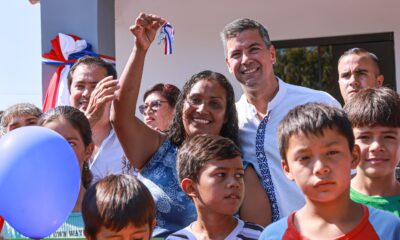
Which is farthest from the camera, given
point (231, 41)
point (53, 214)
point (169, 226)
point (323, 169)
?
point (231, 41)

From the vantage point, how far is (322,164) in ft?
7.06

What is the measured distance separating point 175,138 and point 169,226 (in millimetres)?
411

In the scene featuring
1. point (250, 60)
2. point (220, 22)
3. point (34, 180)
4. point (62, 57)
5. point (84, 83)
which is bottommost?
point (34, 180)

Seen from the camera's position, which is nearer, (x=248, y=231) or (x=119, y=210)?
(x=119, y=210)

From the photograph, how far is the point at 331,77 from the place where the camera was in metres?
7.06

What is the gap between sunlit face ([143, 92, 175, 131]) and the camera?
4.72 m

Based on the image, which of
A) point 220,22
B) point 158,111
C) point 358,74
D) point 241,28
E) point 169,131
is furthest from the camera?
point 220,22

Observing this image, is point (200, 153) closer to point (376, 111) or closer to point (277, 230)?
point (277, 230)

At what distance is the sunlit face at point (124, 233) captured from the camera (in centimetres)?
248

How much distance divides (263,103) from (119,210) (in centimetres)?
102

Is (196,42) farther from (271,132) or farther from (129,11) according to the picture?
(271,132)

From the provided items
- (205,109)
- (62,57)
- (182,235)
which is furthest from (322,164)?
(62,57)

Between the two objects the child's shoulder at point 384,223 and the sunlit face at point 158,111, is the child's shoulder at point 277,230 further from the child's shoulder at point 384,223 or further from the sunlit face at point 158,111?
the sunlit face at point 158,111

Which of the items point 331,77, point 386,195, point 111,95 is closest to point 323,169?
point 386,195
